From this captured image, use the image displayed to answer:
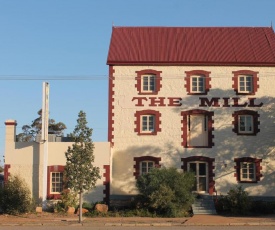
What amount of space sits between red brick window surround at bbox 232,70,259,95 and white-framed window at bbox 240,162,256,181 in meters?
4.65

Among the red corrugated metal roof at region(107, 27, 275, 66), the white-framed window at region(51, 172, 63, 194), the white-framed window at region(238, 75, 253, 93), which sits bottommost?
the white-framed window at region(51, 172, 63, 194)

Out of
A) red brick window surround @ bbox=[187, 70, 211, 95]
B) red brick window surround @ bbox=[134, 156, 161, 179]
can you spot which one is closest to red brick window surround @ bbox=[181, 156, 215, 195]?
red brick window surround @ bbox=[134, 156, 161, 179]

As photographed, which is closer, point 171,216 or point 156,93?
point 171,216

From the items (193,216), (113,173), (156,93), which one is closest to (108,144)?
(113,173)

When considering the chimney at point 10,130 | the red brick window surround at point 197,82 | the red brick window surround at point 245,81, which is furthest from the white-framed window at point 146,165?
the chimney at point 10,130

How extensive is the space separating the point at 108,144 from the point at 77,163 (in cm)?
562

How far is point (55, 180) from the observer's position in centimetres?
3030

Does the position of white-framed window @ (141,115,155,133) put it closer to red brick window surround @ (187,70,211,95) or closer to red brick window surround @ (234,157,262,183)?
red brick window surround @ (187,70,211,95)

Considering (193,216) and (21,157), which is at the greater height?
(21,157)

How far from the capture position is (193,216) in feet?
89.0

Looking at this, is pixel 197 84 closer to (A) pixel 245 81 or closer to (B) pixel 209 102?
(B) pixel 209 102

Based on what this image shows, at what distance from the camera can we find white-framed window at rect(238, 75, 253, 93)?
32.1m

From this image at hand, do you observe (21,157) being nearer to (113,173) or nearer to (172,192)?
(113,173)

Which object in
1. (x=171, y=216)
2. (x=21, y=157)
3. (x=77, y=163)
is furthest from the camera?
(x=21, y=157)
